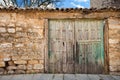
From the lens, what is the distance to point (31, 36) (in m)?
9.57

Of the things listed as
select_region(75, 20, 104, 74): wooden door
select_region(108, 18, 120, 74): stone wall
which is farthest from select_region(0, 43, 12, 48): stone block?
select_region(108, 18, 120, 74): stone wall

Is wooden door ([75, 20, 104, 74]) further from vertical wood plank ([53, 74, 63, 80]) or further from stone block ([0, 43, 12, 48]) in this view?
stone block ([0, 43, 12, 48])

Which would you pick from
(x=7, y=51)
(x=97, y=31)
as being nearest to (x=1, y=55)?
(x=7, y=51)

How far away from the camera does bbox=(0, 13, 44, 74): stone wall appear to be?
9.48 m

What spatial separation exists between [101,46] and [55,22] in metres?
2.06

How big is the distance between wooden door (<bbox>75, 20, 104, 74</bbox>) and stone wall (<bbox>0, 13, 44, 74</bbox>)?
1.46 metres

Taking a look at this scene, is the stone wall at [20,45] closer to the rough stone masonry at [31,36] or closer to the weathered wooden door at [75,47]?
the rough stone masonry at [31,36]

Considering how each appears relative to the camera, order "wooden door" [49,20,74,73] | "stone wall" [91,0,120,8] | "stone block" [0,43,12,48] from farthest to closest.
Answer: "stone wall" [91,0,120,8] < "wooden door" [49,20,74,73] < "stone block" [0,43,12,48]

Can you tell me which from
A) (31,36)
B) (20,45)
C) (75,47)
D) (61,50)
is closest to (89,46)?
(75,47)

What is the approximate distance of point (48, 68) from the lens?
381 inches

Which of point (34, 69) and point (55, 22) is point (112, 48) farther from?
point (34, 69)

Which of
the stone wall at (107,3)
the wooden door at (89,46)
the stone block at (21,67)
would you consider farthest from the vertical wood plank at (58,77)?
the stone wall at (107,3)

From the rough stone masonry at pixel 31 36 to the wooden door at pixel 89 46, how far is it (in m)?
0.32

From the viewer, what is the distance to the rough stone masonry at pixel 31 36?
950 centimetres
